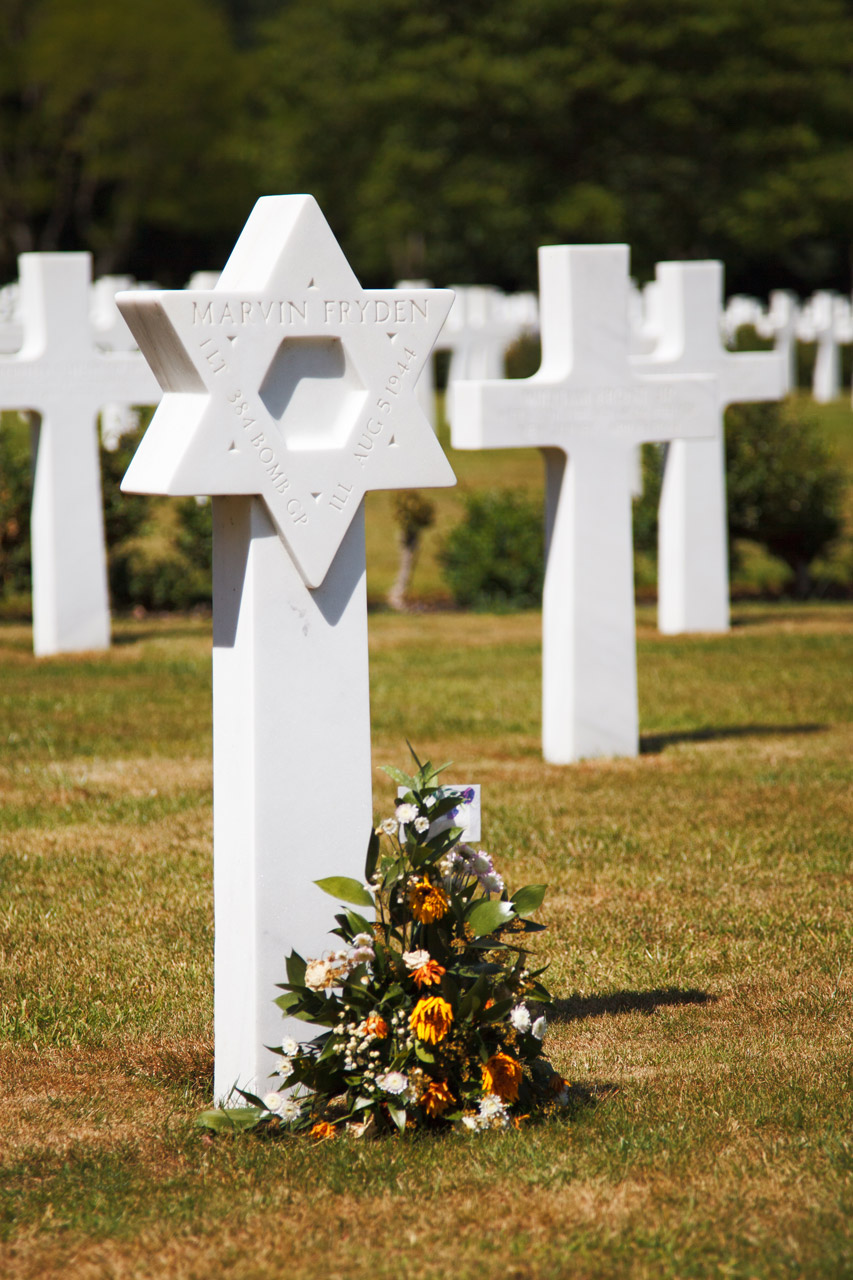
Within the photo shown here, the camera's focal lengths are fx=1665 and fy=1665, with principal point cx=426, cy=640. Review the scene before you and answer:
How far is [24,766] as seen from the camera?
8242 millimetres

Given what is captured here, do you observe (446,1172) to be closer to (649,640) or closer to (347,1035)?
(347,1035)

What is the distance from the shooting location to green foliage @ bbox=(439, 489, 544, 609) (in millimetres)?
14656

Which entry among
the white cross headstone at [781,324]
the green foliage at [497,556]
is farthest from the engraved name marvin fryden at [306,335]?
the white cross headstone at [781,324]

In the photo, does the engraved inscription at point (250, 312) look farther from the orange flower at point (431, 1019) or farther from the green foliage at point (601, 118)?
the green foliage at point (601, 118)

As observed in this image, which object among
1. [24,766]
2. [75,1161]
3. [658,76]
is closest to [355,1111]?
[75,1161]

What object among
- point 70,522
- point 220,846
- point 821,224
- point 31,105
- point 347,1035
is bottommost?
point 347,1035

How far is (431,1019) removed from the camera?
370 cm

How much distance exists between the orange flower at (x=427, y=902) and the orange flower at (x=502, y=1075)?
35 cm

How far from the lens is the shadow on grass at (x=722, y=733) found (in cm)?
882

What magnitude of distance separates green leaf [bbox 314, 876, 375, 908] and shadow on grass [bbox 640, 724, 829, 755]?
194 inches

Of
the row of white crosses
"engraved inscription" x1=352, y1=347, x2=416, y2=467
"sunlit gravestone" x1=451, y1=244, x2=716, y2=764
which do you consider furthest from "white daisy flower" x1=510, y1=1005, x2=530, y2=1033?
the row of white crosses

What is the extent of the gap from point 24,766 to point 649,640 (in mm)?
5232

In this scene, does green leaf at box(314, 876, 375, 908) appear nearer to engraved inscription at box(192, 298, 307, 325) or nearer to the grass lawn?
the grass lawn

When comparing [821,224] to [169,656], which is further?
[821,224]
